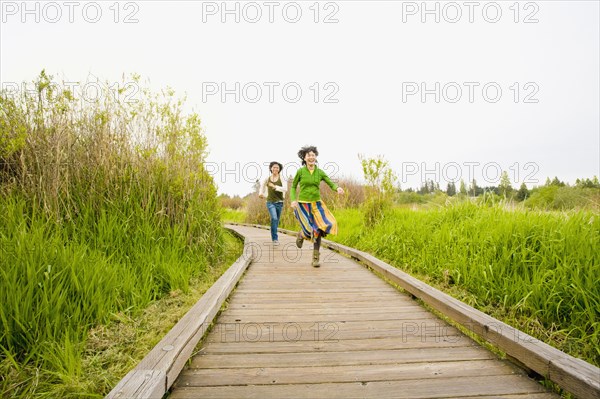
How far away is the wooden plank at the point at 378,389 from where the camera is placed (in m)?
1.81

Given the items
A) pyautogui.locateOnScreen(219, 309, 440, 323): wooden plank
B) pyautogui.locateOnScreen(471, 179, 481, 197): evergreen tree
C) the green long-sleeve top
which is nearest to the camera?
pyautogui.locateOnScreen(219, 309, 440, 323): wooden plank

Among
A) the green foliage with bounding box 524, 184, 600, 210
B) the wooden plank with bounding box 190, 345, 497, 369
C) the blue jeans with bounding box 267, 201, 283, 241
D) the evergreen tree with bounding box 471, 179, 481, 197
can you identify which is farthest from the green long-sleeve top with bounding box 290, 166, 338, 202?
the wooden plank with bounding box 190, 345, 497, 369

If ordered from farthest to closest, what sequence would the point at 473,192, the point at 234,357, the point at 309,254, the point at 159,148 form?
the point at 309,254 < the point at 473,192 < the point at 159,148 < the point at 234,357

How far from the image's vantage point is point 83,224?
3695 millimetres

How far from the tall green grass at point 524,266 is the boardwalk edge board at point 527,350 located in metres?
0.44

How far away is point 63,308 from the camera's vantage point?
2379mm

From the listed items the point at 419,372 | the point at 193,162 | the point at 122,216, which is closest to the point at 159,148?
the point at 193,162

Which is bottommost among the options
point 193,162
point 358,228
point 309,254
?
point 309,254

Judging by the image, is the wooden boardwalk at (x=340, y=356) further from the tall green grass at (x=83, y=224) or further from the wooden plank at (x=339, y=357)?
the tall green grass at (x=83, y=224)

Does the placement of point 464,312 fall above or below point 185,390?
above

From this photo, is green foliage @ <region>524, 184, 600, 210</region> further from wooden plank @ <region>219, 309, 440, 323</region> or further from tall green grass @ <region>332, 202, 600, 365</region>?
wooden plank @ <region>219, 309, 440, 323</region>

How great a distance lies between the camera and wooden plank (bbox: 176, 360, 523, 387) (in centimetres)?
196

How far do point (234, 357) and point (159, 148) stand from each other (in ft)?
12.2

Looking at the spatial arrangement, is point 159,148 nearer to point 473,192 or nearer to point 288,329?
point 288,329
